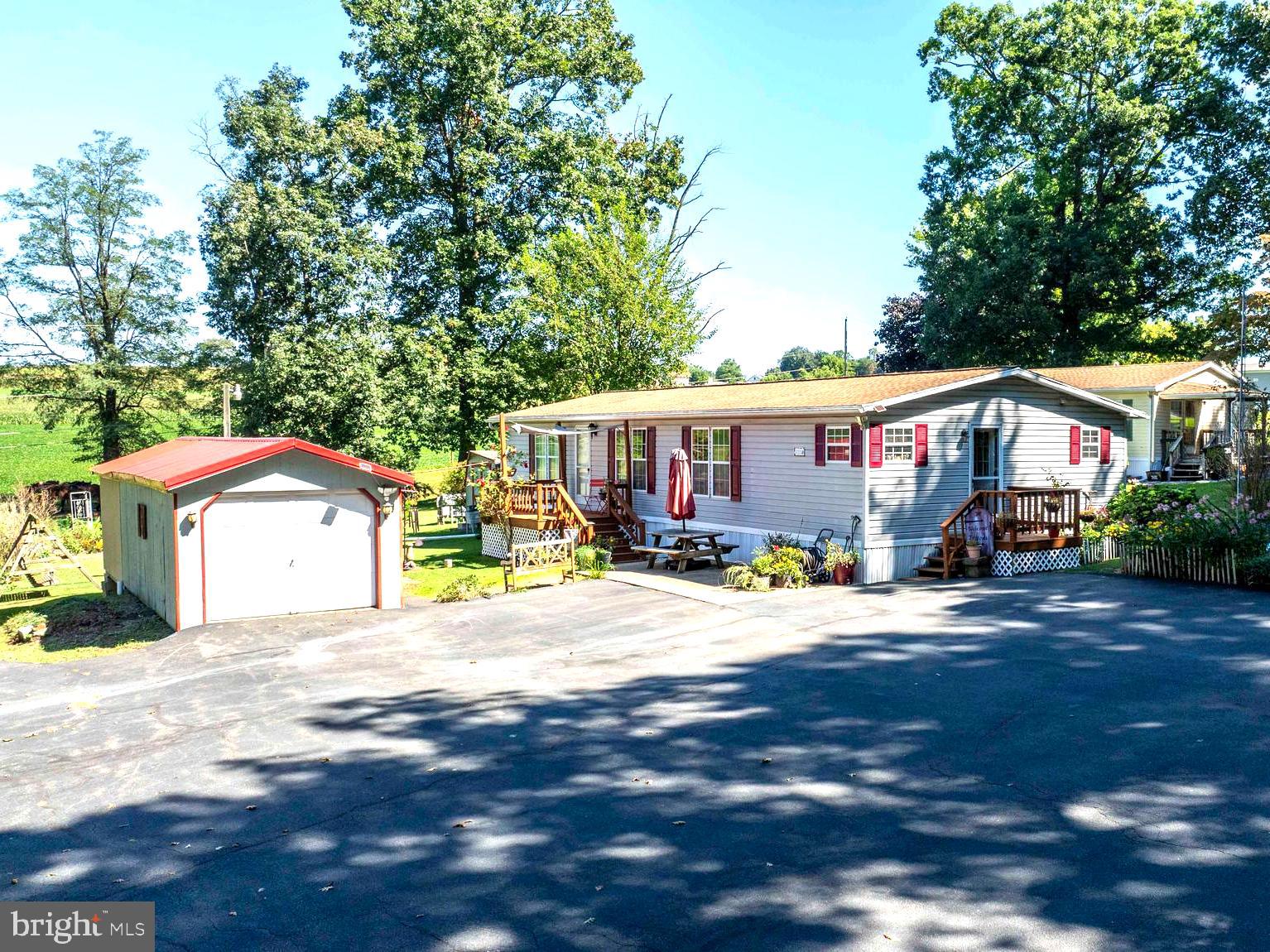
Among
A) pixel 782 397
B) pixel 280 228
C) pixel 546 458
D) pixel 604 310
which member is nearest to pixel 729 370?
pixel 604 310

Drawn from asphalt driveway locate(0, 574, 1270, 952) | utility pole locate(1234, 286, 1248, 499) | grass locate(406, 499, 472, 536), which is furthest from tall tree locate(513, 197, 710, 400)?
asphalt driveway locate(0, 574, 1270, 952)

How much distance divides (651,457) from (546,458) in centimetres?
525

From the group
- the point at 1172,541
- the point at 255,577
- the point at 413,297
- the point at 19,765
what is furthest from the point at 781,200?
the point at 19,765

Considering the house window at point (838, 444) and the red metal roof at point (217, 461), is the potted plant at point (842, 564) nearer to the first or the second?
the house window at point (838, 444)

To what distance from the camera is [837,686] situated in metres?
9.74

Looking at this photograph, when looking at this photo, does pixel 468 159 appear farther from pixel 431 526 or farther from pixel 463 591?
pixel 463 591

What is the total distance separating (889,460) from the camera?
55.2ft

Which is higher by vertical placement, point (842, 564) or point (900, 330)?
point (900, 330)


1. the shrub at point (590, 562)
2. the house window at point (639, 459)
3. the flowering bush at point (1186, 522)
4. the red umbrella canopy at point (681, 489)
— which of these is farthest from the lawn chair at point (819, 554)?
the house window at point (639, 459)

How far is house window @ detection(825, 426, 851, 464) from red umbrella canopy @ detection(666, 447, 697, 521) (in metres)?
3.33

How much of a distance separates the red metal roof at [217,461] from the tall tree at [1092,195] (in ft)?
91.6

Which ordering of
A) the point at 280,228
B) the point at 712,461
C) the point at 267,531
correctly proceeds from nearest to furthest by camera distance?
the point at 267,531
the point at 712,461
the point at 280,228

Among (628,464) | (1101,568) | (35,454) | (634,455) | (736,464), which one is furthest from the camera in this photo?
(35,454)

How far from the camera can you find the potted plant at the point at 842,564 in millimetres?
16562
